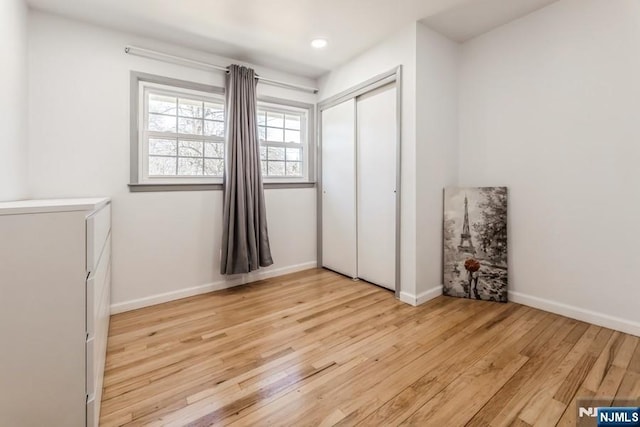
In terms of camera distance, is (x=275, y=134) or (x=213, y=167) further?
(x=275, y=134)

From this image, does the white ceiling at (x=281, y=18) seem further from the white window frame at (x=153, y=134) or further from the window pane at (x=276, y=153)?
the window pane at (x=276, y=153)

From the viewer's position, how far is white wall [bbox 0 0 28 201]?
162 centimetres

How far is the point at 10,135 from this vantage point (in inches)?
68.6

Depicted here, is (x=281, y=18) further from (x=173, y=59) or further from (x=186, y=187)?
(x=186, y=187)

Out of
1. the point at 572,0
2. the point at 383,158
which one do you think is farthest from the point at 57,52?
the point at 572,0

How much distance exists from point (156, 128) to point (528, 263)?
353cm

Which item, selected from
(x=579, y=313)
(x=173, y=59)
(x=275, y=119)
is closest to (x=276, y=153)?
(x=275, y=119)

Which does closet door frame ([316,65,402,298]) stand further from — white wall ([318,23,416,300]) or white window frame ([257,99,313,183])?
white window frame ([257,99,313,183])

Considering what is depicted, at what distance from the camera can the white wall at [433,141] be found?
253 cm

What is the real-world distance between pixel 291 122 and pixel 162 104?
1.43 m

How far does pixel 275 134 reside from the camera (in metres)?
3.45

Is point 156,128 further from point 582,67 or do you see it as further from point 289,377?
point 582,67

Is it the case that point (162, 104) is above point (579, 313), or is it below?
above

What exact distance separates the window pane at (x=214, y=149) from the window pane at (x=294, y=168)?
840mm
